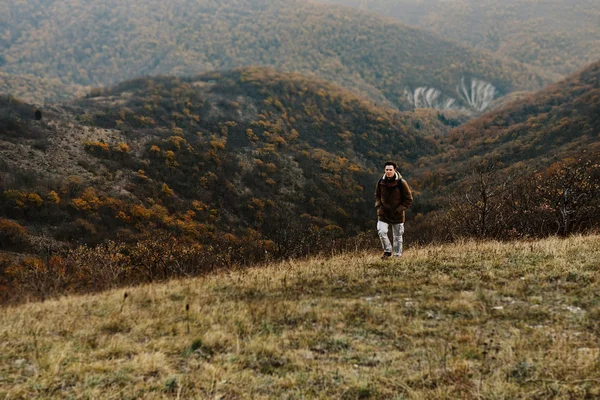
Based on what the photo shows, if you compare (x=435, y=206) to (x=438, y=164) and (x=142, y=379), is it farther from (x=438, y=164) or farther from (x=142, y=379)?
(x=142, y=379)

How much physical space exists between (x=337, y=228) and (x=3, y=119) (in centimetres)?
4212

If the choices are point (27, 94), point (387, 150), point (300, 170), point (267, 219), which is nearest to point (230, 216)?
A: point (267, 219)

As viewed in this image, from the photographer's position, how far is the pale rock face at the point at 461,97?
173250 mm

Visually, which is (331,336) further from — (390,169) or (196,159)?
(196,159)

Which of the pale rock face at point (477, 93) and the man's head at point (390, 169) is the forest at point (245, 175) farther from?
the pale rock face at point (477, 93)

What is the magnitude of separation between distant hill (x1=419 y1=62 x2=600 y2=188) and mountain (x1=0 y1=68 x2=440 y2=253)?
9902 mm

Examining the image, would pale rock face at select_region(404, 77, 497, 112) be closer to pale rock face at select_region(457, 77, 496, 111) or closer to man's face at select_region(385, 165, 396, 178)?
pale rock face at select_region(457, 77, 496, 111)

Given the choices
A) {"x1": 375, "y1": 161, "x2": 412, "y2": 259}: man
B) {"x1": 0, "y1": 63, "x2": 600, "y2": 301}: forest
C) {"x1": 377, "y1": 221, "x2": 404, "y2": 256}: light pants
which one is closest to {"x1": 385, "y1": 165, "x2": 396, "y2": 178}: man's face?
{"x1": 375, "y1": 161, "x2": 412, "y2": 259}: man

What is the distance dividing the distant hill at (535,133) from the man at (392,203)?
47.5 m

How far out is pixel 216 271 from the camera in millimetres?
8180

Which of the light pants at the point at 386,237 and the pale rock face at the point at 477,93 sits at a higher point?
the pale rock face at the point at 477,93

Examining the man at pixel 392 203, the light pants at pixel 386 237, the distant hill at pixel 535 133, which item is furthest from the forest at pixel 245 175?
the man at pixel 392 203

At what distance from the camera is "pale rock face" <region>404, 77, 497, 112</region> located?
6821 inches

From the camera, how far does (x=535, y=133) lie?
7894 centimetres
